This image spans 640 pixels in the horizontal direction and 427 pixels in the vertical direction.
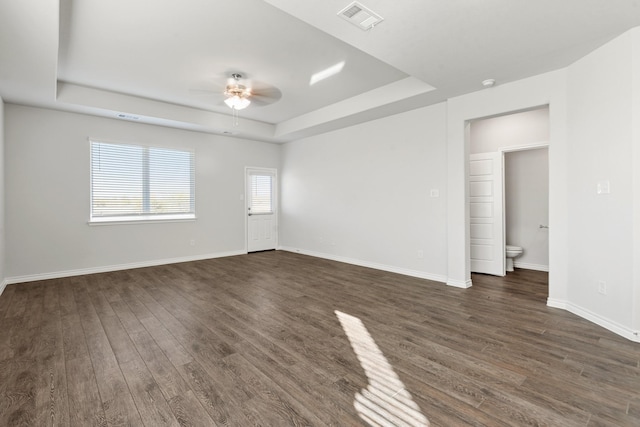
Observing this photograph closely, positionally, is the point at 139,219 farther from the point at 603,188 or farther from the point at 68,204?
the point at 603,188

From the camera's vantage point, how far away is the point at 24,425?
5.52 feet

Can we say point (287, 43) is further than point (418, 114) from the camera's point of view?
No

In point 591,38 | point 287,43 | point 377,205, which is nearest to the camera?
point 591,38

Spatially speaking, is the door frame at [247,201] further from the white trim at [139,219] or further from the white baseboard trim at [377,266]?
the white trim at [139,219]

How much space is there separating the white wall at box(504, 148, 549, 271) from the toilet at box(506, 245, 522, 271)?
10.1 inches

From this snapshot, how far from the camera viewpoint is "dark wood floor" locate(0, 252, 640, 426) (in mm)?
1797

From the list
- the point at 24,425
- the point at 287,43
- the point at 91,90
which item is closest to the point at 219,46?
the point at 287,43

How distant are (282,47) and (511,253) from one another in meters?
4.89

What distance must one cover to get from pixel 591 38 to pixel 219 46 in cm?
372

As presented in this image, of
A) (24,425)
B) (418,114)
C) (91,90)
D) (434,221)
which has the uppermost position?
(91,90)

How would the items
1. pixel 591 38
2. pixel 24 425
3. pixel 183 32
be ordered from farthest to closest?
pixel 183 32, pixel 591 38, pixel 24 425

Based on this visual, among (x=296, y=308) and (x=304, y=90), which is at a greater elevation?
(x=304, y=90)

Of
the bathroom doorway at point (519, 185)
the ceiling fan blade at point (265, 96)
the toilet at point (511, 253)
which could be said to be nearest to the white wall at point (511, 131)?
the bathroom doorway at point (519, 185)

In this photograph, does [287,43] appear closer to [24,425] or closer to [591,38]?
[591,38]
